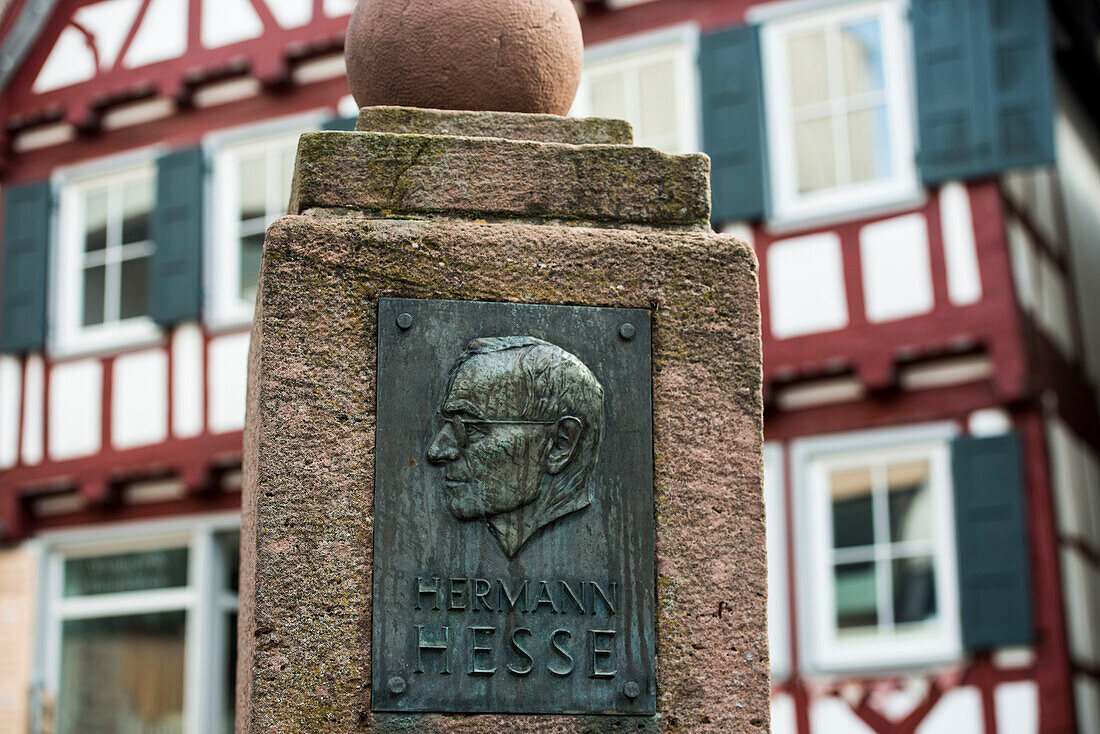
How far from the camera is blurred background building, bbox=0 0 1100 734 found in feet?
30.2

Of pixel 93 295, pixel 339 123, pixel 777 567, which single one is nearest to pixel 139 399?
pixel 93 295

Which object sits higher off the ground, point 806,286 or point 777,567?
point 806,286

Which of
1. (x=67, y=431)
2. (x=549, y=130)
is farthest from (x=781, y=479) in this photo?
(x=549, y=130)

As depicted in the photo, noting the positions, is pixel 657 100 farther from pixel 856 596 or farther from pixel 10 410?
pixel 10 410

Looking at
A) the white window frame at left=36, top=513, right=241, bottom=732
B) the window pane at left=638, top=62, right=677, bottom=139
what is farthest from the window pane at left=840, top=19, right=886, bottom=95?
the white window frame at left=36, top=513, right=241, bottom=732

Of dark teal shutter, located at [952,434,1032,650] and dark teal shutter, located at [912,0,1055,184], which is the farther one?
dark teal shutter, located at [912,0,1055,184]

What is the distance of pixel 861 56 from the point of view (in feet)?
33.4

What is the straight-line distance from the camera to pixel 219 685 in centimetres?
1148

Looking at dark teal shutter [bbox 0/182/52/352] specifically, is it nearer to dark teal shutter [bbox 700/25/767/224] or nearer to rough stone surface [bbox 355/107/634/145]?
dark teal shutter [bbox 700/25/767/224]

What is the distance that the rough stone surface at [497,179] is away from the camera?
3283 millimetres

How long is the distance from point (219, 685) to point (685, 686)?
347 inches

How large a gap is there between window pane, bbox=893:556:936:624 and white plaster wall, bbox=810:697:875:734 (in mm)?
540

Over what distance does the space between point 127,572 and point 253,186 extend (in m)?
2.74

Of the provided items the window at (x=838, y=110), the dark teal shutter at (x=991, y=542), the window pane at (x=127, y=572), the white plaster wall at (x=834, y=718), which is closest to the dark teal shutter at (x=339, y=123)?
the window at (x=838, y=110)
